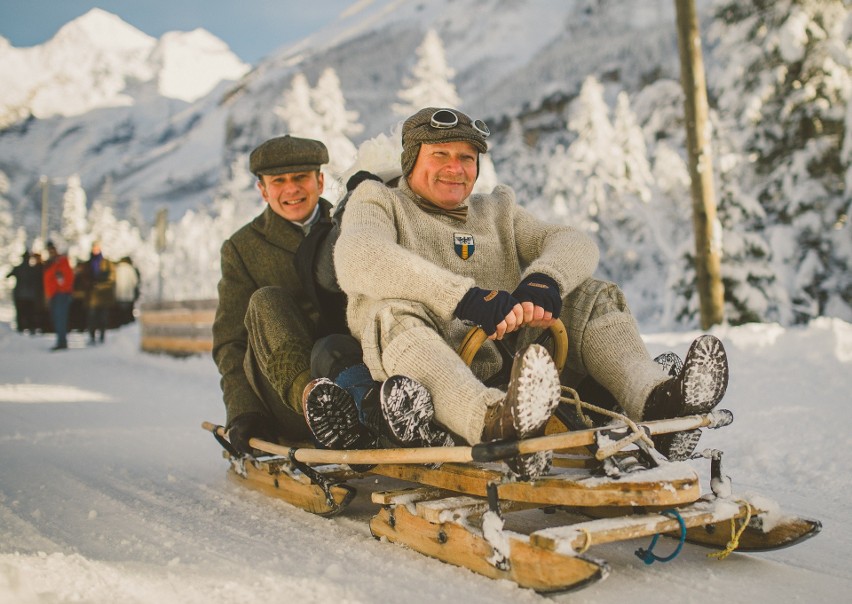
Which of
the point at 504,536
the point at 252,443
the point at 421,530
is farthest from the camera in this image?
the point at 252,443

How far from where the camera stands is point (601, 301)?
10.4 ft

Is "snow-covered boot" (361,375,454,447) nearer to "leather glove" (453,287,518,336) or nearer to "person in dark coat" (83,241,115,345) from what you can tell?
"leather glove" (453,287,518,336)

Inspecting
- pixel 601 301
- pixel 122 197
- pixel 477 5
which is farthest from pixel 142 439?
pixel 122 197

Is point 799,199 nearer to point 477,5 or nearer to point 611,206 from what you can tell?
point 611,206

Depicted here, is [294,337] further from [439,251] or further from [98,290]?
[98,290]

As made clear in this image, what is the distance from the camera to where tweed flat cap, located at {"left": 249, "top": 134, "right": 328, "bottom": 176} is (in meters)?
4.28

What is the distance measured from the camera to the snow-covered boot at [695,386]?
8.55 ft

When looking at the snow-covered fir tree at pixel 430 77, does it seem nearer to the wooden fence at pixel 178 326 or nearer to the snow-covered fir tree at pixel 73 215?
the wooden fence at pixel 178 326

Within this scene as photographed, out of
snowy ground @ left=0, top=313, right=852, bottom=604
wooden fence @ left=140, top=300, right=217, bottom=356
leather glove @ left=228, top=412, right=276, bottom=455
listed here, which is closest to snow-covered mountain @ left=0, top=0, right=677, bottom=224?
wooden fence @ left=140, top=300, right=217, bottom=356

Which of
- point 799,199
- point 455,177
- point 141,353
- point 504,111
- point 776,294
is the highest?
point 504,111

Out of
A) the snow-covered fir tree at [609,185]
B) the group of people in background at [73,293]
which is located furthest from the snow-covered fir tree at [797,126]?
the snow-covered fir tree at [609,185]

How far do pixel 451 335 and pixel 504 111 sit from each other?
78.0 metres

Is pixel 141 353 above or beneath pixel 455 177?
beneath

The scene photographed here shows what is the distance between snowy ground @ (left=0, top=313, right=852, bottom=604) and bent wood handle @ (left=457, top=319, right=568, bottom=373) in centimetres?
75
